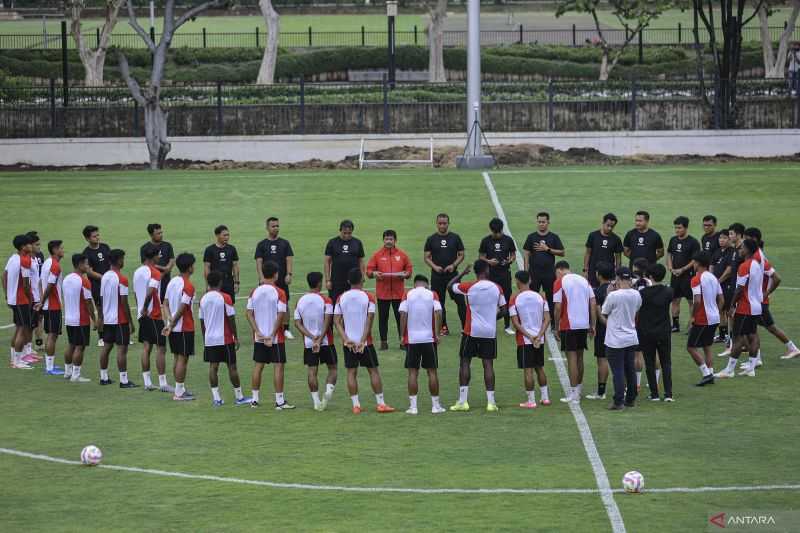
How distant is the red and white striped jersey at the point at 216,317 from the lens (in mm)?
16547

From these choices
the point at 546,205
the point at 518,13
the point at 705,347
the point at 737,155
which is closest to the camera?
the point at 705,347

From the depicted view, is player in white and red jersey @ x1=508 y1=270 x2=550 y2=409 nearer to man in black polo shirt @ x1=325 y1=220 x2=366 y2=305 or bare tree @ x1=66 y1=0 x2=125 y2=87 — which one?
man in black polo shirt @ x1=325 y1=220 x2=366 y2=305

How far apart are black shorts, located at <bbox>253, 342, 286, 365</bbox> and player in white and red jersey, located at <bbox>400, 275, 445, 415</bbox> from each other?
1.64m

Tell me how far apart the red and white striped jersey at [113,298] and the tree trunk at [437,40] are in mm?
38138

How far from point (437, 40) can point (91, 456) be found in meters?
43.2

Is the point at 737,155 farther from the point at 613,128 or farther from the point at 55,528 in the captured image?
the point at 55,528

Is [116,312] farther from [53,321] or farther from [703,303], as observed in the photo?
[703,303]

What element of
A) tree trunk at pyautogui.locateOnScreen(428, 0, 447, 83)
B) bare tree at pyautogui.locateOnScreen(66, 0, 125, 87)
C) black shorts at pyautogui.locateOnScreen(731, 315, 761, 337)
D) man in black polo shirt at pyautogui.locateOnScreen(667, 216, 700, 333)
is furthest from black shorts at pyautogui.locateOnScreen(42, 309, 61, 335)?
tree trunk at pyautogui.locateOnScreen(428, 0, 447, 83)

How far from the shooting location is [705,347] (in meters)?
18.0

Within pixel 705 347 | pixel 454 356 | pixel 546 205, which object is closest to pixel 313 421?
pixel 454 356

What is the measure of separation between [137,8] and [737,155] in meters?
45.5

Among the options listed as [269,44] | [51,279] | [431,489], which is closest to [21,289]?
[51,279]

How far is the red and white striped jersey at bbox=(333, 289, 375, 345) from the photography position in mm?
16266

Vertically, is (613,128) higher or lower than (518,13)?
lower
